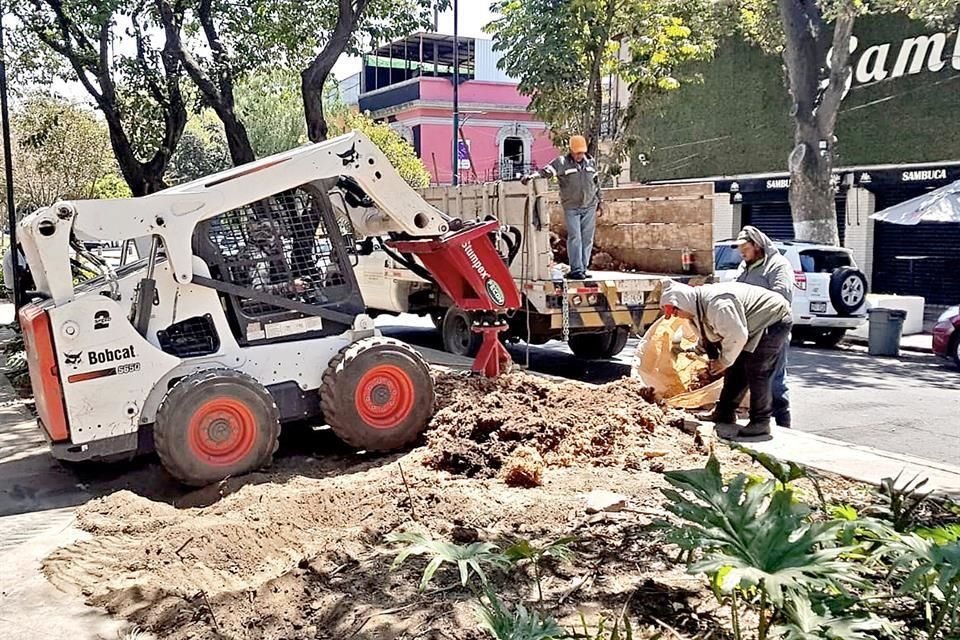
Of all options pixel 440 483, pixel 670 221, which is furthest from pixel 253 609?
pixel 670 221

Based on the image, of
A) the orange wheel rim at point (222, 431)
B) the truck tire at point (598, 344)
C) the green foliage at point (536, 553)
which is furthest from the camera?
the truck tire at point (598, 344)

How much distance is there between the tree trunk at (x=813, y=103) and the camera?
603 inches

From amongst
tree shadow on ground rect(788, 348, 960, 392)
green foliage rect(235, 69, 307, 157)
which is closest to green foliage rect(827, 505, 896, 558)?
tree shadow on ground rect(788, 348, 960, 392)

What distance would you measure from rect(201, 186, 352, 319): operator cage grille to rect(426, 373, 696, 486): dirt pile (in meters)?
1.32

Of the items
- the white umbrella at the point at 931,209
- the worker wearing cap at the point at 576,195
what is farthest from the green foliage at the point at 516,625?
the white umbrella at the point at 931,209

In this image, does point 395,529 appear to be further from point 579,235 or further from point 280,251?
point 579,235

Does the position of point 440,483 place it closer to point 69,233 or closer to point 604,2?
point 69,233

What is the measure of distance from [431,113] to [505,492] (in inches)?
1369

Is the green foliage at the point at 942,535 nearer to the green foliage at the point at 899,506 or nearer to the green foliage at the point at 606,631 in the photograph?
the green foliage at the point at 899,506

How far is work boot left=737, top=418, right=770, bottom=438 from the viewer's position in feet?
23.5

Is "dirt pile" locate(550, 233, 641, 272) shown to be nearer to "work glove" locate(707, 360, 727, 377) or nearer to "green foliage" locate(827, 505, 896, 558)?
"work glove" locate(707, 360, 727, 377)

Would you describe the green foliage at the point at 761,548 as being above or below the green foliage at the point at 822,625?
above

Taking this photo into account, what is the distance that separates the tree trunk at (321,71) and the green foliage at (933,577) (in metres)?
9.12

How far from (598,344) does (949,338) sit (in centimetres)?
492
